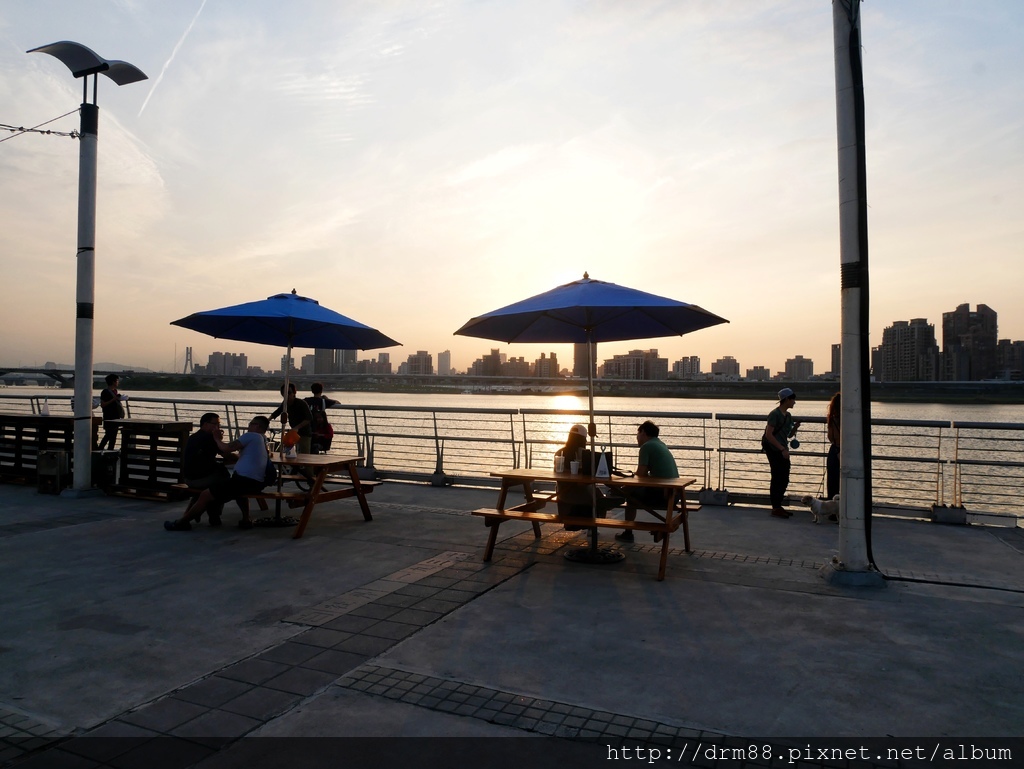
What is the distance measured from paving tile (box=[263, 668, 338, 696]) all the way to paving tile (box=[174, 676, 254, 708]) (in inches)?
5.4

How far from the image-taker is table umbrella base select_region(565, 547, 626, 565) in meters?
6.07

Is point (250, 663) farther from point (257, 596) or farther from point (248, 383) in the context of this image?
point (248, 383)

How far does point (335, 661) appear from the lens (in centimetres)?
379

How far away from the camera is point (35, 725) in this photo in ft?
10.1

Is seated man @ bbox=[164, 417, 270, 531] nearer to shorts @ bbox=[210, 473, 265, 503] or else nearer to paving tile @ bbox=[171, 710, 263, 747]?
shorts @ bbox=[210, 473, 265, 503]

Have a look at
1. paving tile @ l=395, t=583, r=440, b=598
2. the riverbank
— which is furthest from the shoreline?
paving tile @ l=395, t=583, r=440, b=598

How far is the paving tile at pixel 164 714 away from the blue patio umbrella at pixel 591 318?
12.0 feet

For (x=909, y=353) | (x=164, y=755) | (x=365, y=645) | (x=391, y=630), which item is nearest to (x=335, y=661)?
(x=365, y=645)

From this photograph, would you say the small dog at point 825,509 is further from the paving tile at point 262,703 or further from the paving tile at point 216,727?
the paving tile at point 216,727

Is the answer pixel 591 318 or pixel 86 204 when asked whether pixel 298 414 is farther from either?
pixel 591 318

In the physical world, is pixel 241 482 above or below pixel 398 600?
above

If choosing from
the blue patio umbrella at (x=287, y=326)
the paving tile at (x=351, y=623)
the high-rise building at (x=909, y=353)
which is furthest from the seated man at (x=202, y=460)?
the high-rise building at (x=909, y=353)

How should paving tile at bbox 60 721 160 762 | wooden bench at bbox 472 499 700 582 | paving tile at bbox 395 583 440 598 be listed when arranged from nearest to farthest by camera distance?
paving tile at bbox 60 721 160 762
paving tile at bbox 395 583 440 598
wooden bench at bbox 472 499 700 582

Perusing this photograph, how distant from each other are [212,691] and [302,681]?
0.43 m
